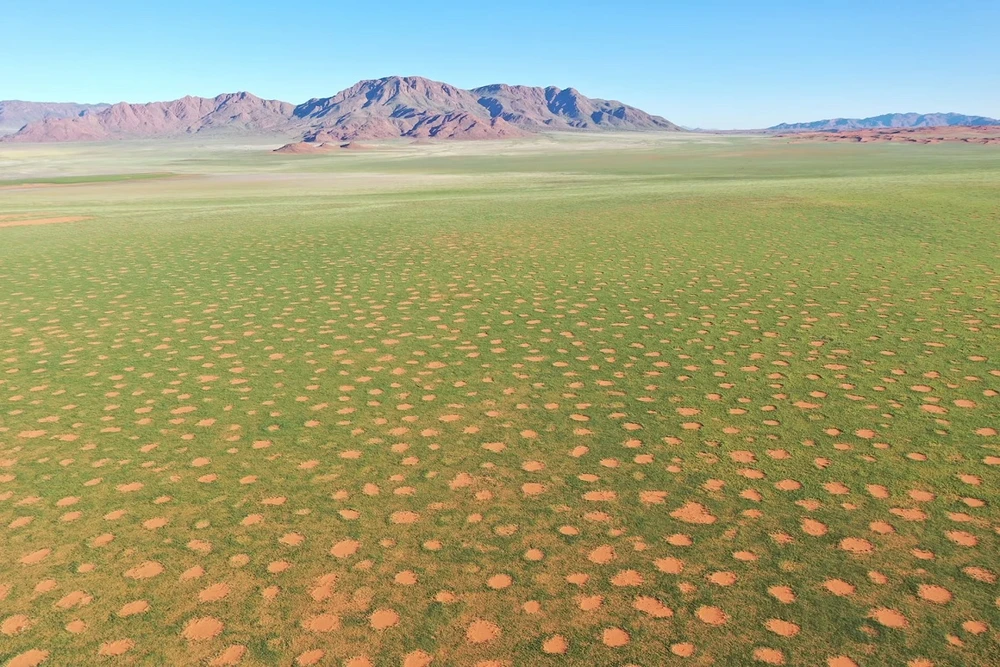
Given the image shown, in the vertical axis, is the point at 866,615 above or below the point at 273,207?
above

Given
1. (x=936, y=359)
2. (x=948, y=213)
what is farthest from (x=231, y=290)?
(x=948, y=213)

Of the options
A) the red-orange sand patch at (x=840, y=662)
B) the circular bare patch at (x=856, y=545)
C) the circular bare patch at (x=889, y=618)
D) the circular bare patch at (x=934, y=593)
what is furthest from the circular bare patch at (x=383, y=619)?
the circular bare patch at (x=934, y=593)

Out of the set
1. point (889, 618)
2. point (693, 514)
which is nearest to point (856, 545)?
point (889, 618)

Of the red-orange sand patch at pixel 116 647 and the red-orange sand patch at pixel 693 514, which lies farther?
the red-orange sand patch at pixel 693 514

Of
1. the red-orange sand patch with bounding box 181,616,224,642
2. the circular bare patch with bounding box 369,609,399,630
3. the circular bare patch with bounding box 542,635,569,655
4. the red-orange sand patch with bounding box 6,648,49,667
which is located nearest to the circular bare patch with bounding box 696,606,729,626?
the circular bare patch with bounding box 542,635,569,655

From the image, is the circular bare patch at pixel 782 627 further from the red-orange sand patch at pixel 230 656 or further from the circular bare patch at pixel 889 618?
the red-orange sand patch at pixel 230 656

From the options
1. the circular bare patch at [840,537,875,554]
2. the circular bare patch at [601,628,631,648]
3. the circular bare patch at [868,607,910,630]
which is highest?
the circular bare patch at [868,607,910,630]

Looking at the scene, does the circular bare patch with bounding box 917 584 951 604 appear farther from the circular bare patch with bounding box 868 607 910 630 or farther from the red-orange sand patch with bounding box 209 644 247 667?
the red-orange sand patch with bounding box 209 644 247 667

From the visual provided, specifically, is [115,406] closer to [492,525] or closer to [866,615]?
[492,525]

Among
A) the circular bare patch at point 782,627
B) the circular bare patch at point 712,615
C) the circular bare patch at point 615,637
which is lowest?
the circular bare patch at point 615,637
